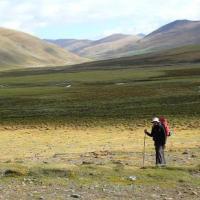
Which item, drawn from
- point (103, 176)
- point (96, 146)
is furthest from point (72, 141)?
point (103, 176)

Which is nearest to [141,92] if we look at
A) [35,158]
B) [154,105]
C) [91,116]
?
[154,105]

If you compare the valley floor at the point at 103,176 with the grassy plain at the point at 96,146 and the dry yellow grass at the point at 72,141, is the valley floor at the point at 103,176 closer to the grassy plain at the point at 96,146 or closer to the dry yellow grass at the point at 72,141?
the grassy plain at the point at 96,146

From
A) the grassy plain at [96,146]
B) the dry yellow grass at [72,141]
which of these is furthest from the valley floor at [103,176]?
the dry yellow grass at [72,141]

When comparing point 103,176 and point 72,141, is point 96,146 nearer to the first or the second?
point 72,141

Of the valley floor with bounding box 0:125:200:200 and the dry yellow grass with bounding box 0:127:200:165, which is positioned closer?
the valley floor with bounding box 0:125:200:200

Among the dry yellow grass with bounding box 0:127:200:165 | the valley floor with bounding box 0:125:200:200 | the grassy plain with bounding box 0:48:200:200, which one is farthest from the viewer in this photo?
the dry yellow grass with bounding box 0:127:200:165

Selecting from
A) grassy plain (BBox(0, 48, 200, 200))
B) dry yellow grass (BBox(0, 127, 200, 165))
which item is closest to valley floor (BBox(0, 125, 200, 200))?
grassy plain (BBox(0, 48, 200, 200))

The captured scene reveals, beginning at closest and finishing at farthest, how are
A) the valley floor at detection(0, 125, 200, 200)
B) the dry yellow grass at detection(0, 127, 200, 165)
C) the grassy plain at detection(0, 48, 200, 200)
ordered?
the valley floor at detection(0, 125, 200, 200) < the grassy plain at detection(0, 48, 200, 200) < the dry yellow grass at detection(0, 127, 200, 165)

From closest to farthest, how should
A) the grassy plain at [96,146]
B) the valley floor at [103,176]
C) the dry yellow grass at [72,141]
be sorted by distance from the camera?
the valley floor at [103,176] < the grassy plain at [96,146] < the dry yellow grass at [72,141]

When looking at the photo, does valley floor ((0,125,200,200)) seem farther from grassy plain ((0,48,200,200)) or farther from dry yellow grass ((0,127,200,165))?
dry yellow grass ((0,127,200,165))

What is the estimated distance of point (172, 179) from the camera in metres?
18.0

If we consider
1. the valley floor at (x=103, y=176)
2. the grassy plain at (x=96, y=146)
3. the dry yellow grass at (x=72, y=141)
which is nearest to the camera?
the valley floor at (x=103, y=176)

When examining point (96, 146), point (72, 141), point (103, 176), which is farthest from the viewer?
point (72, 141)

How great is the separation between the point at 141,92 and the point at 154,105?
16963mm
